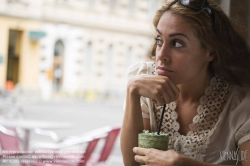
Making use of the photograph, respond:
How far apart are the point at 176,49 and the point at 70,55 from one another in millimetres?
7784

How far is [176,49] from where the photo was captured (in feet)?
2.39

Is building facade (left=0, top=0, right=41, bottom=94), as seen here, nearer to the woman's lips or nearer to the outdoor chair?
the outdoor chair

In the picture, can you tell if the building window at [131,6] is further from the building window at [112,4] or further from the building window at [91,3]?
the building window at [91,3]

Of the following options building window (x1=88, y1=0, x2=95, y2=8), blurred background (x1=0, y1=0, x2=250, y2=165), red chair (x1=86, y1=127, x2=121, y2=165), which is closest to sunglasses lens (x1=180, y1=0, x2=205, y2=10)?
red chair (x1=86, y1=127, x2=121, y2=165)

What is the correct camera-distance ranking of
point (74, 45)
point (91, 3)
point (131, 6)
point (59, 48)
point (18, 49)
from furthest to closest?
point (74, 45) < point (59, 48) < point (131, 6) < point (91, 3) < point (18, 49)

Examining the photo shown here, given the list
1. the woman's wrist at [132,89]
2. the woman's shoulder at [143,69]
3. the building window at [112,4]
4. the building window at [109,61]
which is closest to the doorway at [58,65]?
the building window at [109,61]

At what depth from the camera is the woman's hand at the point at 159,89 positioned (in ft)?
2.29

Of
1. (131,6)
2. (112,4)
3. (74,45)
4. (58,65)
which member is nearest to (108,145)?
(131,6)

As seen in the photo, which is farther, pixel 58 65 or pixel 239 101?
pixel 58 65

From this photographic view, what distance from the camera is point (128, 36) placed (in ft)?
29.1

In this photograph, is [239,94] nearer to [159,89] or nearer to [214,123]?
[214,123]

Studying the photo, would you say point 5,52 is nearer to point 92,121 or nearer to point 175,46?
point 92,121

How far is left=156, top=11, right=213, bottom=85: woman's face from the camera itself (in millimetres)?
725

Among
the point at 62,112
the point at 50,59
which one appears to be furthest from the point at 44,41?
the point at 62,112
